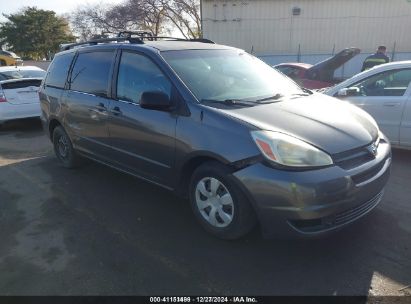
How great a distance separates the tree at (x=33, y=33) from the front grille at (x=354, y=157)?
189 ft

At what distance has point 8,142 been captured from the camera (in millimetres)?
8023

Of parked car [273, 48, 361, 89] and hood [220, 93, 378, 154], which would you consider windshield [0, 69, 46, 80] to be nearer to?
parked car [273, 48, 361, 89]

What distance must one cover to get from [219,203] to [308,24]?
2151 centimetres

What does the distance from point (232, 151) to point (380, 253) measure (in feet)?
4.96

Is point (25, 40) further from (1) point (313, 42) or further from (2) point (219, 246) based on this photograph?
(2) point (219, 246)

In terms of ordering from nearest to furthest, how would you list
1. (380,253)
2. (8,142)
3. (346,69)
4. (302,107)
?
(380,253) < (302,107) < (8,142) < (346,69)

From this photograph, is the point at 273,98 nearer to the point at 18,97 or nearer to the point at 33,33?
the point at 18,97

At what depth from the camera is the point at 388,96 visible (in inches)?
219

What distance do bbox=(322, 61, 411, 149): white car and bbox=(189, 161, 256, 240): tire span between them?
10.9 feet

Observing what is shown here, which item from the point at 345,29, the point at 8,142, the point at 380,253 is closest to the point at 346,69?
the point at 345,29

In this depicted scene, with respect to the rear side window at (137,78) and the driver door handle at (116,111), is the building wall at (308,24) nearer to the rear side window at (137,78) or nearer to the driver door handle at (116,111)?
the rear side window at (137,78)

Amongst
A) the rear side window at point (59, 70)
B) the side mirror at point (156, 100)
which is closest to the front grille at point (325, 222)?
the side mirror at point (156, 100)

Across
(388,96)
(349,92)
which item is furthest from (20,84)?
(388,96)

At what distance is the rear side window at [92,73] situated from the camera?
4.57m
